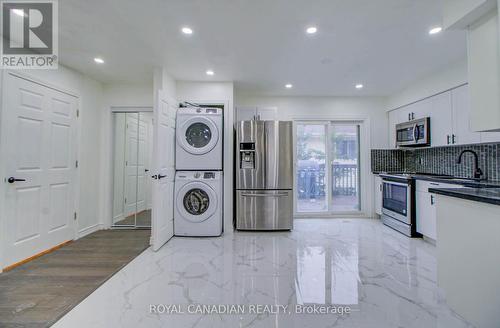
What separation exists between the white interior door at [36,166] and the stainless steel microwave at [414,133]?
5226 mm

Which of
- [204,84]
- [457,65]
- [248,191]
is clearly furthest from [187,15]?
[457,65]

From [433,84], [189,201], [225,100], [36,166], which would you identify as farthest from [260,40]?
[36,166]

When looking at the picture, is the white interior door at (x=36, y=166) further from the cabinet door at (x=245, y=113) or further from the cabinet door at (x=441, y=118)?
the cabinet door at (x=441, y=118)

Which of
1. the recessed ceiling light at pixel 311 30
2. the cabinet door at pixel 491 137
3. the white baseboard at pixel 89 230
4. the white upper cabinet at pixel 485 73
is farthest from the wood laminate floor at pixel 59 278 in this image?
the cabinet door at pixel 491 137

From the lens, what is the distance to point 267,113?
395cm

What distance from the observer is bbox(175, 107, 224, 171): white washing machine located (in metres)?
3.21

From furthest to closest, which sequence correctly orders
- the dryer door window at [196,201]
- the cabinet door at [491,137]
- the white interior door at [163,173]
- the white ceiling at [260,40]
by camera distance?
the dryer door window at [196,201], the white interior door at [163,173], the cabinet door at [491,137], the white ceiling at [260,40]

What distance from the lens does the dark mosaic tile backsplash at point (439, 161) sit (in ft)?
9.00

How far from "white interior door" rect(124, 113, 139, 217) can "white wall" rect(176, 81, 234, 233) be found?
4.15 ft

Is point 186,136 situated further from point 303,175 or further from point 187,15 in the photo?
point 303,175

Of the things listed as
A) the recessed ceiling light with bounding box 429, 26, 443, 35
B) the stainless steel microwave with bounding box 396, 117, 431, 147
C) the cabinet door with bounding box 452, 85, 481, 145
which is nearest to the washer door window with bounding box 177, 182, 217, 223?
the recessed ceiling light with bounding box 429, 26, 443, 35

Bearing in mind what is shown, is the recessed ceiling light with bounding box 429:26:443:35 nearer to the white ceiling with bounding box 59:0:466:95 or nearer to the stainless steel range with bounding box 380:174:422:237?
the white ceiling with bounding box 59:0:466:95

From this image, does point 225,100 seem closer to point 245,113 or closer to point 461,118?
point 245,113

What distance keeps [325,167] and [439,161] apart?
178cm
